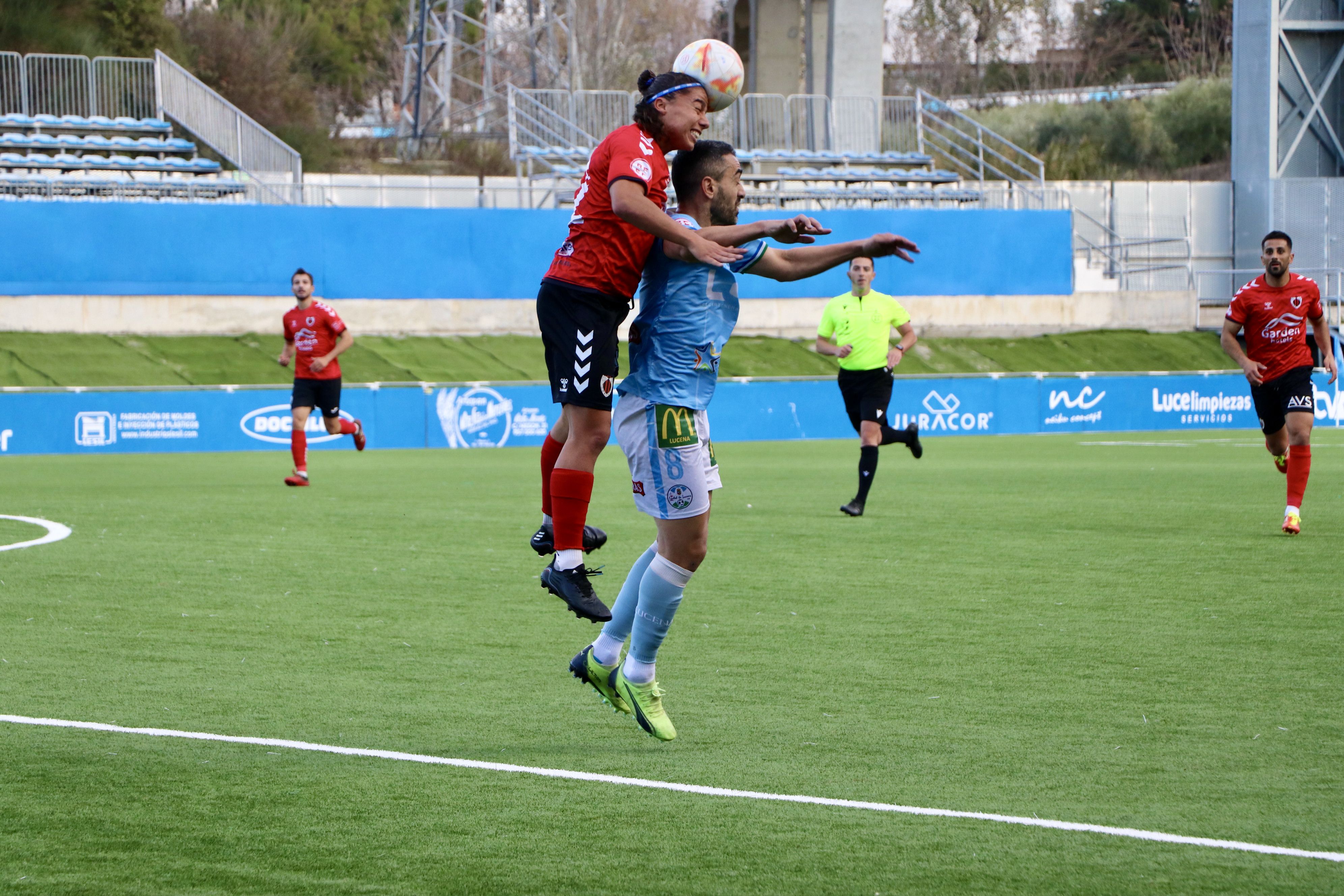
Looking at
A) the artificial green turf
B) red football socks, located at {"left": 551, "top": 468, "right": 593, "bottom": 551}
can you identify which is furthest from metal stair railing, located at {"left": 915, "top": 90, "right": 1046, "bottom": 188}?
red football socks, located at {"left": 551, "top": 468, "right": 593, "bottom": 551}

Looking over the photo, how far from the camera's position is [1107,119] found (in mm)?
59438

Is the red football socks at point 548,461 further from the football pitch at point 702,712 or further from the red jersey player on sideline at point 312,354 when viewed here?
the red jersey player on sideline at point 312,354

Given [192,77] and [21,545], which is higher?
[192,77]

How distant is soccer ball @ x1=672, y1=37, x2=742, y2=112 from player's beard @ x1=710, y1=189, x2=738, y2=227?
1.31 ft

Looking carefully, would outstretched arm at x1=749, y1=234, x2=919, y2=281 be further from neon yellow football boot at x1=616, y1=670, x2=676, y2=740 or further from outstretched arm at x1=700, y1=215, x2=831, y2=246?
neon yellow football boot at x1=616, y1=670, x2=676, y2=740

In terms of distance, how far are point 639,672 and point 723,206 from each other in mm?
1591

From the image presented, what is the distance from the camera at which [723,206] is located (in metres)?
5.52

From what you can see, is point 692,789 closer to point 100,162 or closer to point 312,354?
point 312,354

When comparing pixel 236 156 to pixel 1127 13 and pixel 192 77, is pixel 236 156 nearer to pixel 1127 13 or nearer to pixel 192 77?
pixel 192 77

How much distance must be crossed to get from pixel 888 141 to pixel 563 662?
36.1 metres

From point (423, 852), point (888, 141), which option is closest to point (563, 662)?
point (423, 852)

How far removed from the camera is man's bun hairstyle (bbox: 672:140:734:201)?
218 inches

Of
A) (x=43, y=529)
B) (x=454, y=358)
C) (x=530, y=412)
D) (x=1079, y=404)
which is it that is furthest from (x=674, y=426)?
(x=454, y=358)

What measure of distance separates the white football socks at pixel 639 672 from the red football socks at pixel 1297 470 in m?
7.95
